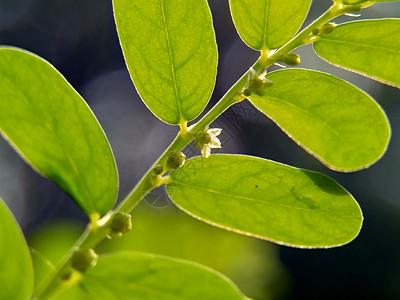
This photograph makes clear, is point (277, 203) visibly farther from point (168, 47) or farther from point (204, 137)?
point (168, 47)

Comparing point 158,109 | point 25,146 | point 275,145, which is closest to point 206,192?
point 158,109

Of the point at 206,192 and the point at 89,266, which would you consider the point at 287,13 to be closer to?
the point at 206,192

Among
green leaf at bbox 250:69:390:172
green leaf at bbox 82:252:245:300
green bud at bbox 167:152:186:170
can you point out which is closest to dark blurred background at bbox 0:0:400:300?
green leaf at bbox 82:252:245:300

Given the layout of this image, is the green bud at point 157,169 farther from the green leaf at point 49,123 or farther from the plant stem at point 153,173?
the green leaf at point 49,123

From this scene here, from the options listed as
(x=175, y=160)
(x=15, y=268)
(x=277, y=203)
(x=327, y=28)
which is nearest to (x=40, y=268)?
(x=15, y=268)

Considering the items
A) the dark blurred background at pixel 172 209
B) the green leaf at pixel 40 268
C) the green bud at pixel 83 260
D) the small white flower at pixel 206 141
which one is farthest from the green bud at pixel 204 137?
the dark blurred background at pixel 172 209

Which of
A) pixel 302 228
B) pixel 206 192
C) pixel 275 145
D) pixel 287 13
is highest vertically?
pixel 287 13
